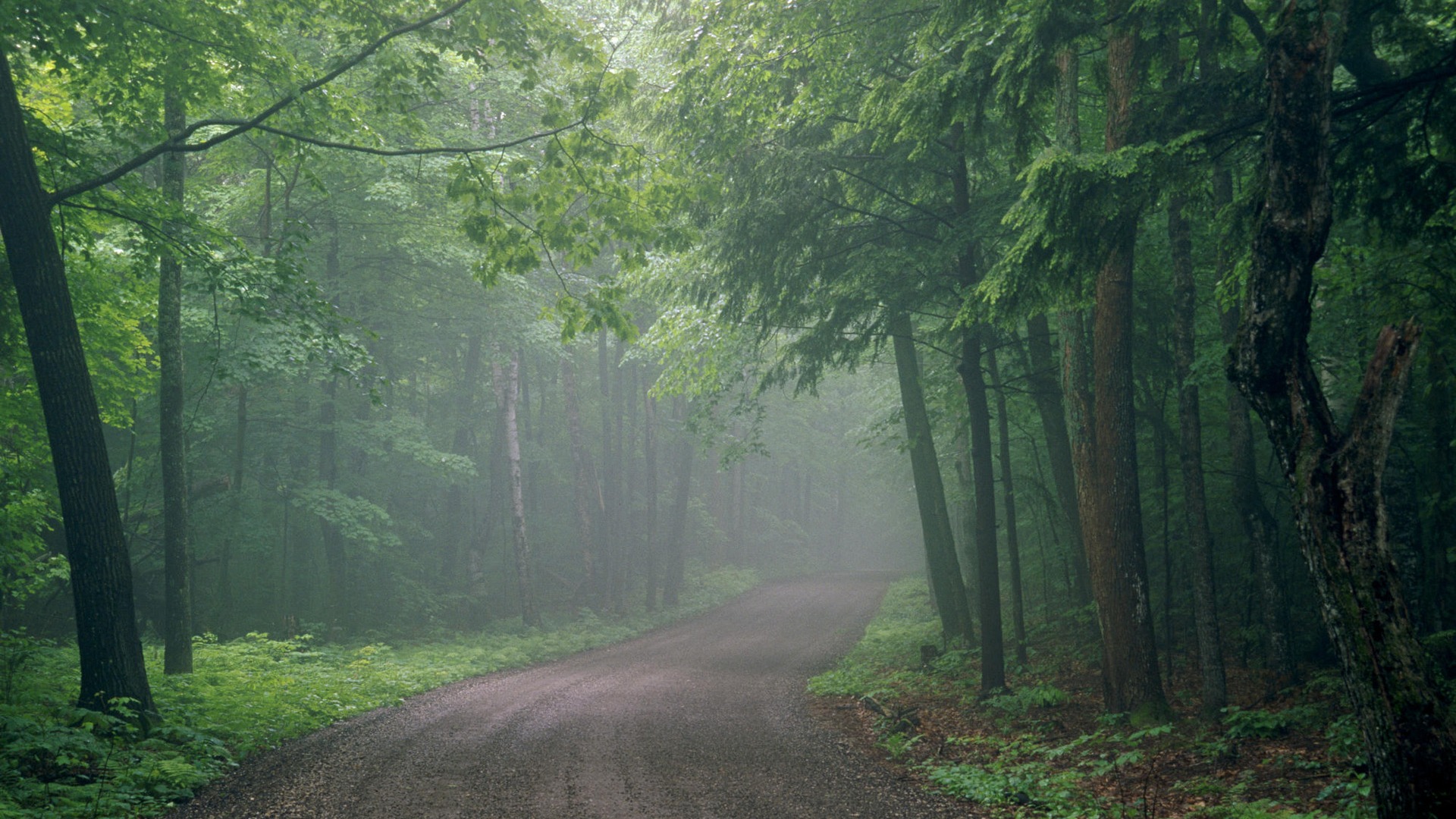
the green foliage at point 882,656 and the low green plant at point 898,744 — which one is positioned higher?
the low green plant at point 898,744

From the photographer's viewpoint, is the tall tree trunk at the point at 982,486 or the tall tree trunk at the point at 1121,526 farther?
the tall tree trunk at the point at 982,486

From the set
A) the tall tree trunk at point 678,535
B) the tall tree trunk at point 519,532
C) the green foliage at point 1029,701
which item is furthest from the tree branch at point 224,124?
the tall tree trunk at point 678,535

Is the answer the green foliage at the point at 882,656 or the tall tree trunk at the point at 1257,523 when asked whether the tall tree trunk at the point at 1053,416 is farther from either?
the green foliage at the point at 882,656

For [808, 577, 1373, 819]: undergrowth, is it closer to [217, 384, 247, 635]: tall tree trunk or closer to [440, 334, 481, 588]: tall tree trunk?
[217, 384, 247, 635]: tall tree trunk

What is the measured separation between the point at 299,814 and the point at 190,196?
11.9 metres

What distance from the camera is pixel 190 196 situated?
46.4ft

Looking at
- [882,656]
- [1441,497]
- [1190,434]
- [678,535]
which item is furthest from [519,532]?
[1441,497]

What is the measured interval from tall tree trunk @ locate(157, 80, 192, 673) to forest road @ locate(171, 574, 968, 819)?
9.97 feet

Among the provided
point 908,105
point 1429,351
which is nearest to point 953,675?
point 1429,351

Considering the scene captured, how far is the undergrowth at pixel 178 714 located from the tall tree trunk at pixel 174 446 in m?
0.73

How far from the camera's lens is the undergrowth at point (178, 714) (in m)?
6.68

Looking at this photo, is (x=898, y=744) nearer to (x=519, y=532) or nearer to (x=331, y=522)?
(x=519, y=532)

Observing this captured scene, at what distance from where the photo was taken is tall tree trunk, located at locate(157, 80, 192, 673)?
11.2 m

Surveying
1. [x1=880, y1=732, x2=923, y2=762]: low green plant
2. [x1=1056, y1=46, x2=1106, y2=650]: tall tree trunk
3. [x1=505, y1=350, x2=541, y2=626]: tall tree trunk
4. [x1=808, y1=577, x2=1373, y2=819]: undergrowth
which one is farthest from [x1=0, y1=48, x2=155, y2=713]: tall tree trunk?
[x1=505, y1=350, x2=541, y2=626]: tall tree trunk
